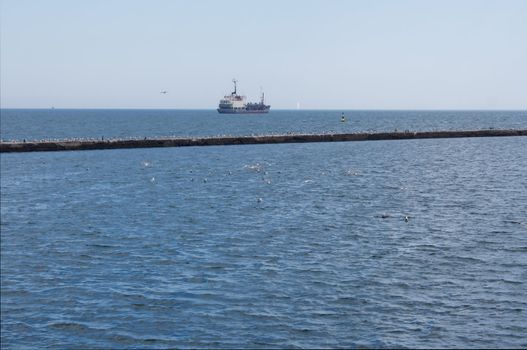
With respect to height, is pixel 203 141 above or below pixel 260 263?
above

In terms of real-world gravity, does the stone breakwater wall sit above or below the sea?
above

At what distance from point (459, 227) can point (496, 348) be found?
844 inches

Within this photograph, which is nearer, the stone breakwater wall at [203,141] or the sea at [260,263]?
the sea at [260,263]

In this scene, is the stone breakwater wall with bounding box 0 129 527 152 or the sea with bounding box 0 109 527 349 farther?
the stone breakwater wall with bounding box 0 129 527 152

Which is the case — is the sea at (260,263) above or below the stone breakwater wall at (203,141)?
below

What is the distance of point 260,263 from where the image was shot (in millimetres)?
34000

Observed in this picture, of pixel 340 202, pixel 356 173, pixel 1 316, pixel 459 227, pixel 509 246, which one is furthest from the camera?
pixel 356 173

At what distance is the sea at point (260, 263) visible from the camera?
24703mm

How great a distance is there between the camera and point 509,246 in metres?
38.0

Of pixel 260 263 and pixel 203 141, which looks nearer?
pixel 260 263

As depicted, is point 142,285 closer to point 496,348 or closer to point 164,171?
point 496,348

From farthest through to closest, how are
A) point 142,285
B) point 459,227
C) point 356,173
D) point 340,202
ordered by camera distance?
point 356,173 < point 340,202 < point 459,227 < point 142,285

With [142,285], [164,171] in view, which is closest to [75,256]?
[142,285]

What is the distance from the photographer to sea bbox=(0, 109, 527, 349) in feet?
81.0
